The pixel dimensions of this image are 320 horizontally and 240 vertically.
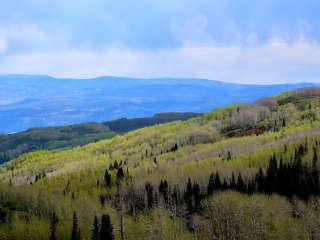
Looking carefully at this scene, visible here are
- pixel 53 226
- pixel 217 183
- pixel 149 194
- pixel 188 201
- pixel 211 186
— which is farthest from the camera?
pixel 149 194

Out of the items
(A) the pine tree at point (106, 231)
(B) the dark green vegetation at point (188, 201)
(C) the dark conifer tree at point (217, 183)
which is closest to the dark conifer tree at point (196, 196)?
(B) the dark green vegetation at point (188, 201)

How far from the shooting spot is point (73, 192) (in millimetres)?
152375

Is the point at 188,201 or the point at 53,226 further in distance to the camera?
the point at 188,201

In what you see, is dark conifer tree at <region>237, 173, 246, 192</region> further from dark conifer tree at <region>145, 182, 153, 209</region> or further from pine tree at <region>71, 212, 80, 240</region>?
pine tree at <region>71, 212, 80, 240</region>

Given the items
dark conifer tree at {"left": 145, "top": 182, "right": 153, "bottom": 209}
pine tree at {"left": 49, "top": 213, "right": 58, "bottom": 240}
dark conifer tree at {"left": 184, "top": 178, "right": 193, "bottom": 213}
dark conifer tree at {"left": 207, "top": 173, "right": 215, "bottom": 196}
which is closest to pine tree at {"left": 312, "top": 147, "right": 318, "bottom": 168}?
dark conifer tree at {"left": 207, "top": 173, "right": 215, "bottom": 196}

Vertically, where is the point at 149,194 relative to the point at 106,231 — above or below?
below

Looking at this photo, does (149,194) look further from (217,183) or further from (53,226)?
(53,226)

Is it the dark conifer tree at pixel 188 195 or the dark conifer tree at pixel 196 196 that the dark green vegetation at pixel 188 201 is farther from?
the dark conifer tree at pixel 188 195

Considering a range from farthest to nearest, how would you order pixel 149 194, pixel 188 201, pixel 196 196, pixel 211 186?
1. pixel 149 194
2. pixel 211 186
3. pixel 196 196
4. pixel 188 201

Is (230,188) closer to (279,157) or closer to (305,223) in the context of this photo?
(279,157)

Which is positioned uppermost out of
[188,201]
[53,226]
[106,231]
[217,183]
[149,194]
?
[217,183]

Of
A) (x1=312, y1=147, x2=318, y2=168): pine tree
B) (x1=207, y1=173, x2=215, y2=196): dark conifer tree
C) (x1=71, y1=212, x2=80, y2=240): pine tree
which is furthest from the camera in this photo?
(x1=312, y1=147, x2=318, y2=168): pine tree

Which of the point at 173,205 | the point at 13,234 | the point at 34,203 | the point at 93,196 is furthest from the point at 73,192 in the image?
the point at 13,234

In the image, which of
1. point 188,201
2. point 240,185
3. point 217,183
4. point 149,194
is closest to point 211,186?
point 217,183
